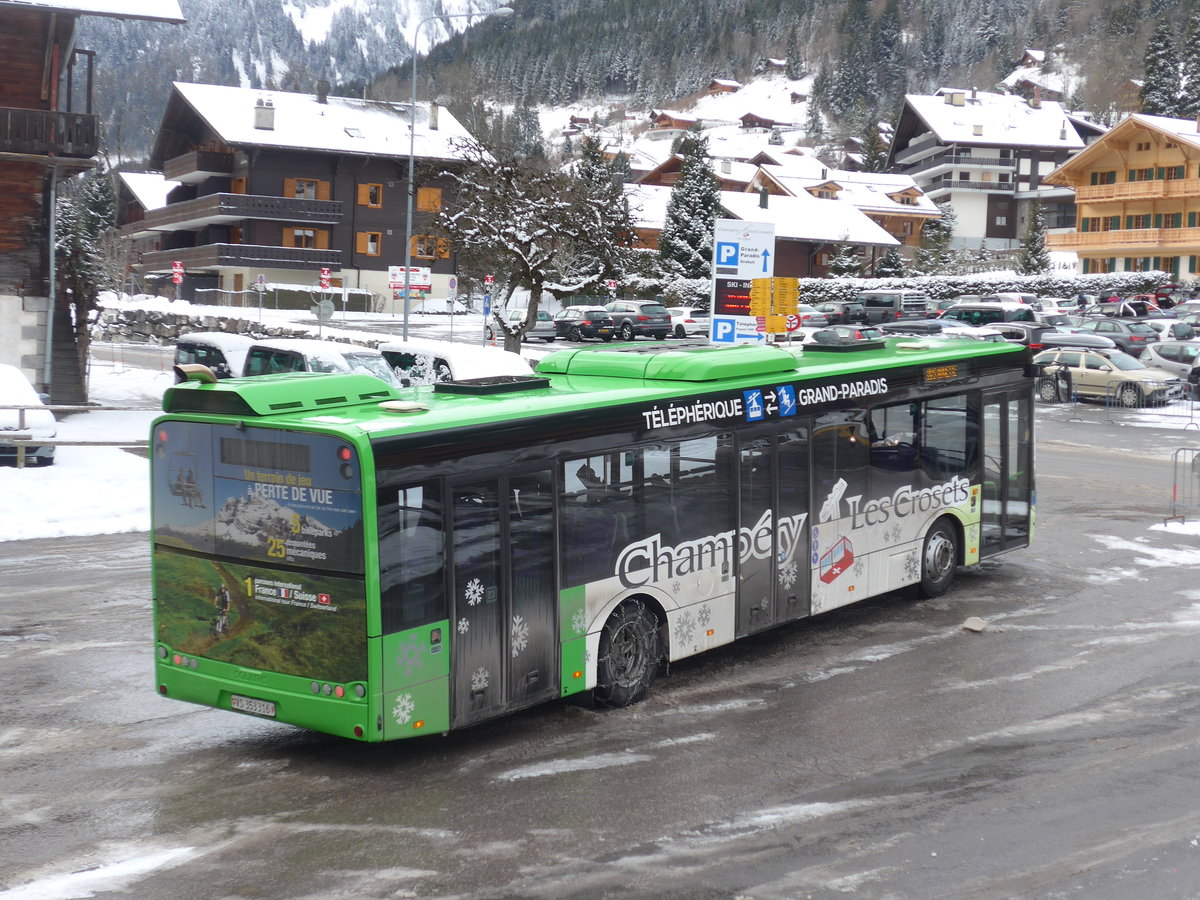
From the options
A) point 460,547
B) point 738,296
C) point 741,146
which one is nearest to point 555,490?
point 460,547

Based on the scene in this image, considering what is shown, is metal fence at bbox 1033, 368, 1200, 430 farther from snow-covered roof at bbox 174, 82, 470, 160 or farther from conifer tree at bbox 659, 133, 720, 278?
snow-covered roof at bbox 174, 82, 470, 160

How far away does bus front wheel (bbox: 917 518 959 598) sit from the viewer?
44.9ft

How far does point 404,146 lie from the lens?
71.6 m

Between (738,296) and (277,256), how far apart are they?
50.8 metres

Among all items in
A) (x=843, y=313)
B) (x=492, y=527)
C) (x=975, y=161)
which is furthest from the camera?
(x=975, y=161)

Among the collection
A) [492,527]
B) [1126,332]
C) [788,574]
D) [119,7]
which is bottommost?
[788,574]

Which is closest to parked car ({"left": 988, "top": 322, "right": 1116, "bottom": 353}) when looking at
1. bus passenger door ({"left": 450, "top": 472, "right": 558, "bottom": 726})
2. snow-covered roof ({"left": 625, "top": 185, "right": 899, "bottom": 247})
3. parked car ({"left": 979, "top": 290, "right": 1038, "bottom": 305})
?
parked car ({"left": 979, "top": 290, "right": 1038, "bottom": 305})

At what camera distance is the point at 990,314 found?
5438 cm

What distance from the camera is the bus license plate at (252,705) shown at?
8.46 meters

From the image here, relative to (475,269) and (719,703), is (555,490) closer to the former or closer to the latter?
(719,703)

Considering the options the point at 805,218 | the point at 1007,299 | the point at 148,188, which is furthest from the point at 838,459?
the point at 148,188

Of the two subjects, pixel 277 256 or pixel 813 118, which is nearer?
pixel 277 256

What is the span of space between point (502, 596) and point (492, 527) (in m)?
0.48

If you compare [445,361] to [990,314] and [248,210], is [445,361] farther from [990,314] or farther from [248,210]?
[248,210]
